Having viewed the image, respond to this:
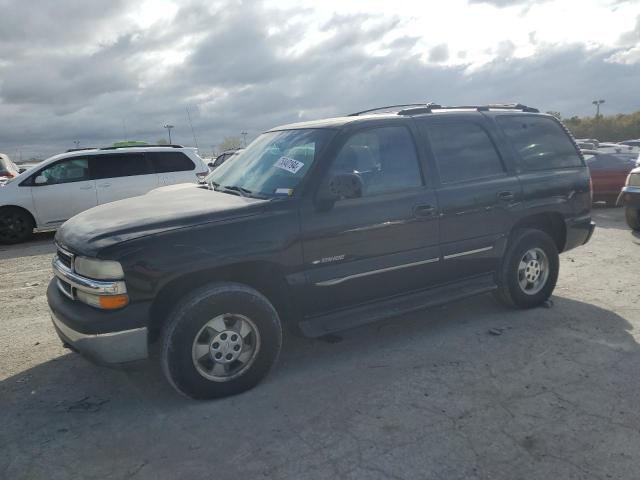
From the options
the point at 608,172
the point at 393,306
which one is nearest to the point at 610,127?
the point at 608,172

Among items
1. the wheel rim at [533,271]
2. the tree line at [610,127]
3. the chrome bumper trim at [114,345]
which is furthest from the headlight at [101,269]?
the tree line at [610,127]

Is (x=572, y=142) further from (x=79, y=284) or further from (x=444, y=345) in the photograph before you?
(x=79, y=284)

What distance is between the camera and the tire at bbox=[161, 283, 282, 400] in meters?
3.28

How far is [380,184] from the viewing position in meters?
4.07

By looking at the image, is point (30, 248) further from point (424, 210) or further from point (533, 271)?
point (533, 271)

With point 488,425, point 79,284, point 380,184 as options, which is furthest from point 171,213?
point 488,425

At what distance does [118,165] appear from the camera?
10.6 meters

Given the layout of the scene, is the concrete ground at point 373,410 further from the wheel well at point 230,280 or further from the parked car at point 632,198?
the parked car at point 632,198

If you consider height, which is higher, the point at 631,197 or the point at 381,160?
the point at 381,160

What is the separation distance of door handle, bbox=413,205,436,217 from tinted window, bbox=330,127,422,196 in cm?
20

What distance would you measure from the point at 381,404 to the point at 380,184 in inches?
66.3

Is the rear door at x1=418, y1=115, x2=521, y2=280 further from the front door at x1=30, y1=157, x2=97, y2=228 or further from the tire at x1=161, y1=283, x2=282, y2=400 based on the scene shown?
the front door at x1=30, y1=157, x2=97, y2=228

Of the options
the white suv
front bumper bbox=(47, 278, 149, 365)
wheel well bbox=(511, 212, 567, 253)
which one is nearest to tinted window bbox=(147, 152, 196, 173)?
the white suv

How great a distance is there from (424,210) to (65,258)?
2.74 meters
